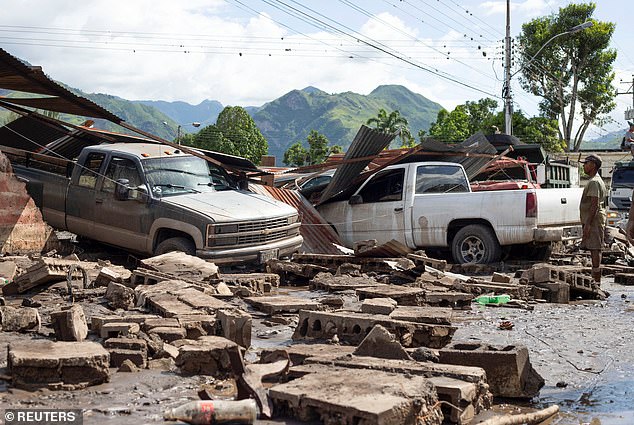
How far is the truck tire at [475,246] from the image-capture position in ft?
43.3

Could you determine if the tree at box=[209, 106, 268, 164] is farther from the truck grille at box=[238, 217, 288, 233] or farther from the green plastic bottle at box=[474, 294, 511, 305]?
the green plastic bottle at box=[474, 294, 511, 305]

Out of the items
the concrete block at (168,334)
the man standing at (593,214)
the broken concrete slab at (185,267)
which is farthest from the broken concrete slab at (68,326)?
the man standing at (593,214)

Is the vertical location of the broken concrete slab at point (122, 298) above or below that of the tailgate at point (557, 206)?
below

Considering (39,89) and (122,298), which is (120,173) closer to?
(39,89)

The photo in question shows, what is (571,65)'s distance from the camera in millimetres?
58594

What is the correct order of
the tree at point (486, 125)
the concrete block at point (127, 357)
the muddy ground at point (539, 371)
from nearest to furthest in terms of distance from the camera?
the muddy ground at point (539, 371) → the concrete block at point (127, 357) → the tree at point (486, 125)

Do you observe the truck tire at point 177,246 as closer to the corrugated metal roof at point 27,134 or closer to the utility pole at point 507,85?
the corrugated metal roof at point 27,134

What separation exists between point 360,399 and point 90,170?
9.45m

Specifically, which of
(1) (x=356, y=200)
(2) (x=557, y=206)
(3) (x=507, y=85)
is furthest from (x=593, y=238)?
(3) (x=507, y=85)

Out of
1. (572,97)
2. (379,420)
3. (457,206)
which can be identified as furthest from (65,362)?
(572,97)

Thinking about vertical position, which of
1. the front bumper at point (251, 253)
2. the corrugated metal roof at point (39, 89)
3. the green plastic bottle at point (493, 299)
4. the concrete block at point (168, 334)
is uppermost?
the corrugated metal roof at point (39, 89)

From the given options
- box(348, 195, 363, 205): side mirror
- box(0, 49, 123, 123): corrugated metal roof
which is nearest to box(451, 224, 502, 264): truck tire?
box(348, 195, 363, 205): side mirror

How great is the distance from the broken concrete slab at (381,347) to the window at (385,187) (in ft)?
28.3

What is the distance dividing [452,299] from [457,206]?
15.0 ft
